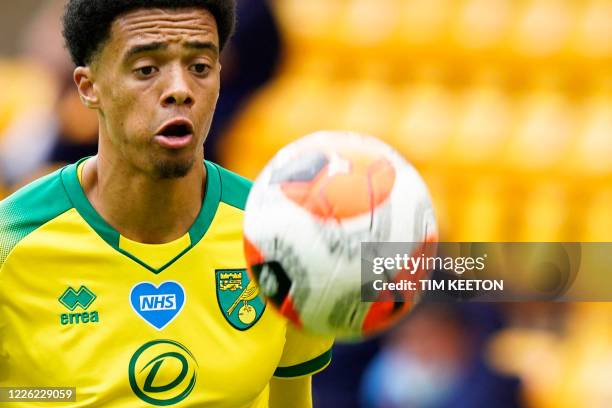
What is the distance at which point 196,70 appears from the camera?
8.07 ft

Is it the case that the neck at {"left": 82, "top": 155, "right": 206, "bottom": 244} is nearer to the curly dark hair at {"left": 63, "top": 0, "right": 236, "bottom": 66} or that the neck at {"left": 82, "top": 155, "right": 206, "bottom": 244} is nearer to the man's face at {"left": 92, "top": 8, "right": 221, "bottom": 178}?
the man's face at {"left": 92, "top": 8, "right": 221, "bottom": 178}

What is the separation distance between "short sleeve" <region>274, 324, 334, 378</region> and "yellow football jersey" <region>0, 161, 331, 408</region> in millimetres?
167

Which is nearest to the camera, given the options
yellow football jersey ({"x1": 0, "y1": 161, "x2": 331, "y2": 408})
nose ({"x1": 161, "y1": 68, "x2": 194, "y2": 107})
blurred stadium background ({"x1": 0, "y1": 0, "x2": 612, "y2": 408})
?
nose ({"x1": 161, "y1": 68, "x2": 194, "y2": 107})

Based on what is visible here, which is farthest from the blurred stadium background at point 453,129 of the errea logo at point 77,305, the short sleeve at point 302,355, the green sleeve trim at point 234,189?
the errea logo at point 77,305

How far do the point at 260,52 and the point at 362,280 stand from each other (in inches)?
130

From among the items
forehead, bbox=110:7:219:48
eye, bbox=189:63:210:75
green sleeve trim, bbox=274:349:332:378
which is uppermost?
forehead, bbox=110:7:219:48

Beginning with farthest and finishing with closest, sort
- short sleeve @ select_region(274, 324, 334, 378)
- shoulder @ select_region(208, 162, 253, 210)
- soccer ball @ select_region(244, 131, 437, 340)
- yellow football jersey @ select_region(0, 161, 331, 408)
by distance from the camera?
short sleeve @ select_region(274, 324, 334, 378) → shoulder @ select_region(208, 162, 253, 210) → yellow football jersey @ select_region(0, 161, 331, 408) → soccer ball @ select_region(244, 131, 437, 340)

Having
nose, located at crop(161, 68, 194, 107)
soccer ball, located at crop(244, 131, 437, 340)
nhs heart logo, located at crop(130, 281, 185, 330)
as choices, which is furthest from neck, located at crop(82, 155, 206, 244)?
soccer ball, located at crop(244, 131, 437, 340)

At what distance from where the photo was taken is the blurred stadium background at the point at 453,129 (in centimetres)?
460

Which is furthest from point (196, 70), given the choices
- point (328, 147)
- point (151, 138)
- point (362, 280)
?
point (362, 280)

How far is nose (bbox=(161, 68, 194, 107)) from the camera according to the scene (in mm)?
2377

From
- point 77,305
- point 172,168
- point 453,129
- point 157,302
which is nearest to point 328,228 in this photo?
point 172,168

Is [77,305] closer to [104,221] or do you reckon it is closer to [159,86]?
[104,221]

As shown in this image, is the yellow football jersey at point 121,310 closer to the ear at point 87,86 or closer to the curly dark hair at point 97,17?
the ear at point 87,86
